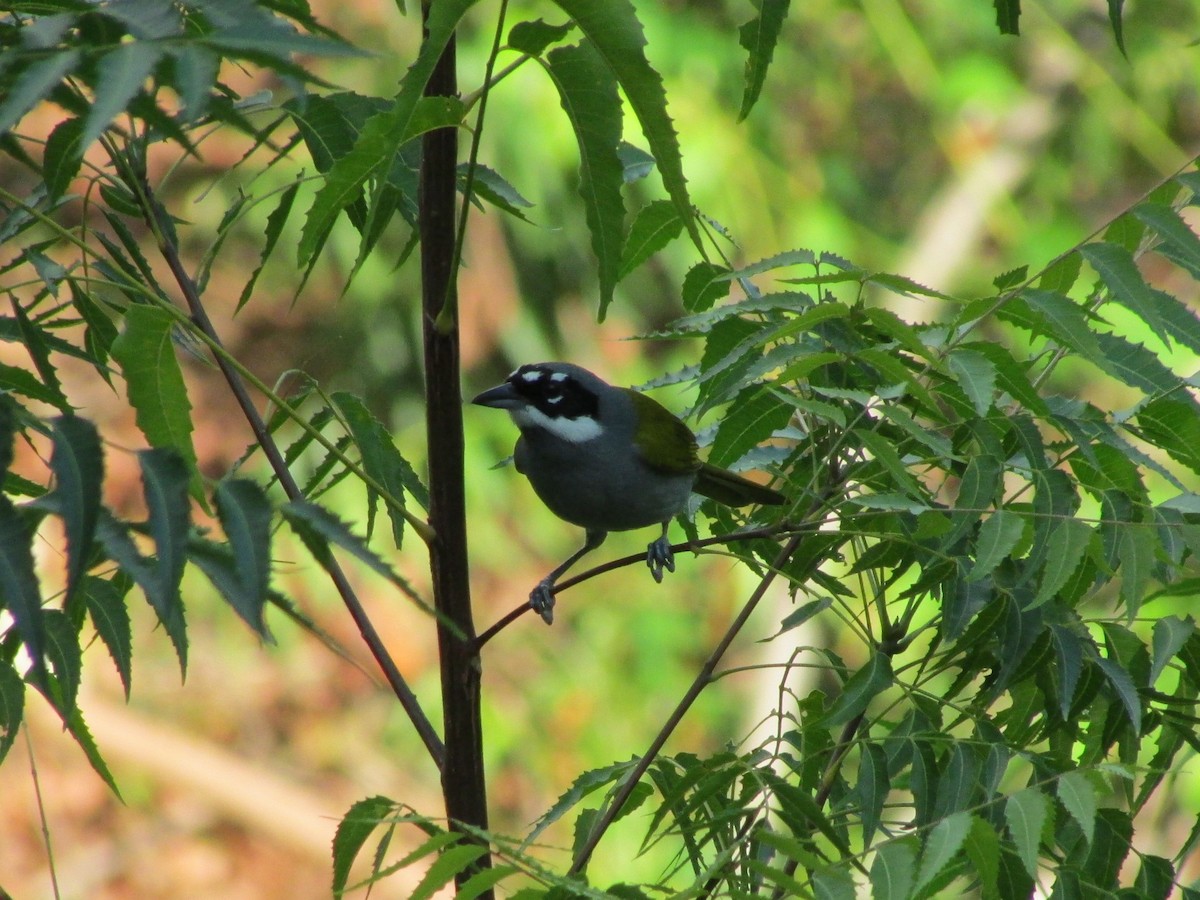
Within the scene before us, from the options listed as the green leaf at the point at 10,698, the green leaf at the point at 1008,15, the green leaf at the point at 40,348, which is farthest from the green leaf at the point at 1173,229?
the green leaf at the point at 10,698

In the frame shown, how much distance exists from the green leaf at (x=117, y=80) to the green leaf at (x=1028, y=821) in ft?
4.42

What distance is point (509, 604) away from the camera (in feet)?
29.3

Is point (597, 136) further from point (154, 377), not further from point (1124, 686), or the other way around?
point (1124, 686)

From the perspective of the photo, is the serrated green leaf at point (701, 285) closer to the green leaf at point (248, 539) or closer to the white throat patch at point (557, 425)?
the green leaf at point (248, 539)

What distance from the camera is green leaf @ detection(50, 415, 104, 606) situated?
1.32m

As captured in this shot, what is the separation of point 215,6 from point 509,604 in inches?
303

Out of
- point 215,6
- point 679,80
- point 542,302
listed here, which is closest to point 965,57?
point 679,80

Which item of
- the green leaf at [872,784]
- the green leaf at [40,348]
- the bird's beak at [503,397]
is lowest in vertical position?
the green leaf at [872,784]

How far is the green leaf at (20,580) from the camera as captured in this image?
4.19ft

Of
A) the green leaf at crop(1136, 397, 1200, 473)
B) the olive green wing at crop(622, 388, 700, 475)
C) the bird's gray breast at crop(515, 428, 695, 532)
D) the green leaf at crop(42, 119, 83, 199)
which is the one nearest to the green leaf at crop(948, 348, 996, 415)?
the green leaf at crop(1136, 397, 1200, 473)

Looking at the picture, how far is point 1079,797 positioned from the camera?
1736 mm

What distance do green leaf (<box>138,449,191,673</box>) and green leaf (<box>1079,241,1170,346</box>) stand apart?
Result: 4.66 feet

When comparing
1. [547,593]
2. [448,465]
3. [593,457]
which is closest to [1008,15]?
[448,465]

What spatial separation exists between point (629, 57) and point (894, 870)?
1.10 meters
